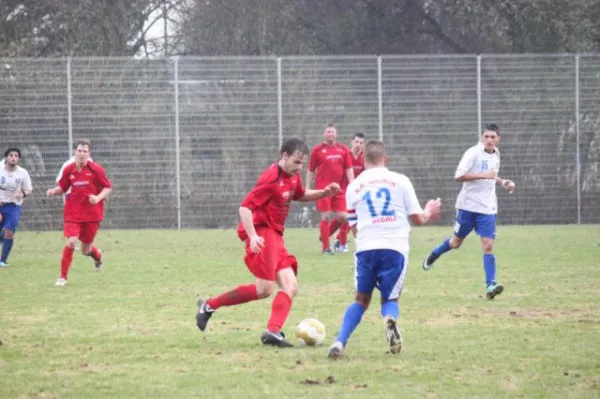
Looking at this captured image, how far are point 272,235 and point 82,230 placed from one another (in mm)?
5962

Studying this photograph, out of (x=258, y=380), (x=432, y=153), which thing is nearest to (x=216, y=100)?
(x=432, y=153)

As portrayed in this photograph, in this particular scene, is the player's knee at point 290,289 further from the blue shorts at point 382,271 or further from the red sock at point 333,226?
the red sock at point 333,226

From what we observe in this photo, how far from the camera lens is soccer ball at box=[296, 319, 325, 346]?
8.92 meters

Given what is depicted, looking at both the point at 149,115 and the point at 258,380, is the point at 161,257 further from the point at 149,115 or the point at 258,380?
the point at 258,380

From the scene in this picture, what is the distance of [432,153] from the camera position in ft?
88.7

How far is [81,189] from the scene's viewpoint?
47.4 ft

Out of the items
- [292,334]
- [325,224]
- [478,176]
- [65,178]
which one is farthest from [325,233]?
[292,334]

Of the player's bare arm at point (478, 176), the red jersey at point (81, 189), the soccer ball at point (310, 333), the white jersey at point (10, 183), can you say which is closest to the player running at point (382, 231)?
the soccer ball at point (310, 333)

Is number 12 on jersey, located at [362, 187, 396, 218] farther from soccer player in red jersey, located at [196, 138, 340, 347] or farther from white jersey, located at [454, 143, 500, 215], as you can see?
white jersey, located at [454, 143, 500, 215]

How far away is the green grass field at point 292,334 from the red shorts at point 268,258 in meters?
0.59

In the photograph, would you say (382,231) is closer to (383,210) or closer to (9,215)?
(383,210)

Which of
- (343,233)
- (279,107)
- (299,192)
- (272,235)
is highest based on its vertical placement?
(279,107)

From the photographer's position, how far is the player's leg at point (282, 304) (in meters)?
8.93

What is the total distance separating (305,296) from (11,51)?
67.2 ft
